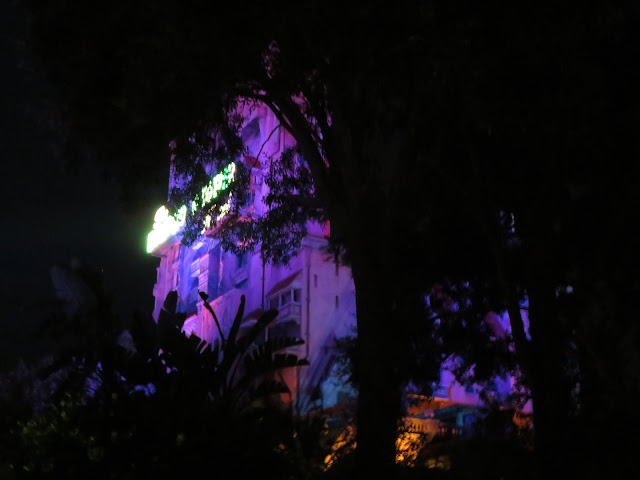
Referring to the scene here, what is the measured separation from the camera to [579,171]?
1130 cm

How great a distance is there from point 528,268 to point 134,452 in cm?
662

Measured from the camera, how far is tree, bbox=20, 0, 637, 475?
8711mm

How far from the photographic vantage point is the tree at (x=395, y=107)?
871 cm

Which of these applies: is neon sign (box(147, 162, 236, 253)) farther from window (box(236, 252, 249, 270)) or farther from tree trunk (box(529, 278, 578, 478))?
window (box(236, 252, 249, 270))

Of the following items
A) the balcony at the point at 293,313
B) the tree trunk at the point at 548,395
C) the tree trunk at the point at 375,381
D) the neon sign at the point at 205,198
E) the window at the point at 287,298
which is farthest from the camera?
the window at the point at 287,298

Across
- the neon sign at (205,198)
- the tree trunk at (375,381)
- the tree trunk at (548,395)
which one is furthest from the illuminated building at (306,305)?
the tree trunk at (548,395)

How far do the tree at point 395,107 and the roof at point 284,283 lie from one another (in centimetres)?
1570

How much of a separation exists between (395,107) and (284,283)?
18.3m

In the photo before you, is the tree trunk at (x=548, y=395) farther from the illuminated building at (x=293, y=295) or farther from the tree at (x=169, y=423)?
the illuminated building at (x=293, y=295)

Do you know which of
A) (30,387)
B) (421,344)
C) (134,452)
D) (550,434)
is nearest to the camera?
(550,434)

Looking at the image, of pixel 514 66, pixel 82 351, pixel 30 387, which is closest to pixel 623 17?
pixel 514 66

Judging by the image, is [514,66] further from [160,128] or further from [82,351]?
[82,351]

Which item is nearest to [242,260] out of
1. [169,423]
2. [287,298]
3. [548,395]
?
[287,298]

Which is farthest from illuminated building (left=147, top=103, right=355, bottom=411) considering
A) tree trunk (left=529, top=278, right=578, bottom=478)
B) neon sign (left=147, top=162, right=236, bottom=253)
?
tree trunk (left=529, top=278, right=578, bottom=478)
